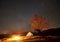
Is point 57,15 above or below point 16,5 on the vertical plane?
below

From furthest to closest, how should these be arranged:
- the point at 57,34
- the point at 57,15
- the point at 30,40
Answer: the point at 57,15 < the point at 57,34 < the point at 30,40

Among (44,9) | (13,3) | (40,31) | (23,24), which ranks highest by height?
(13,3)

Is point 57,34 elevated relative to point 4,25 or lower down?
lower down

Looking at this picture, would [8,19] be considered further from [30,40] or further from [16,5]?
[30,40]

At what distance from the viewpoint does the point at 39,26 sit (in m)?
2.45

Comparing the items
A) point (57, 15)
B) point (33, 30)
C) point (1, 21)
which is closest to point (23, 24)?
point (33, 30)

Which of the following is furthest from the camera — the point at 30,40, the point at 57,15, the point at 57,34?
the point at 57,15

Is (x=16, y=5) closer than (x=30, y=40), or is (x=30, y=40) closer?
(x=30, y=40)

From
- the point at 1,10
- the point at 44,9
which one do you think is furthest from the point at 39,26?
the point at 1,10

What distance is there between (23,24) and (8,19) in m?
0.25

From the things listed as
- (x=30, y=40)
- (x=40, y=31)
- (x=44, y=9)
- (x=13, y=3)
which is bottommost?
(x=30, y=40)

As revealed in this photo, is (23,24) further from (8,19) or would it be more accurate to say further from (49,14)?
(49,14)

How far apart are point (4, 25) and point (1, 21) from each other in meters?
0.08

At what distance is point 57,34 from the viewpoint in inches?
87.0
